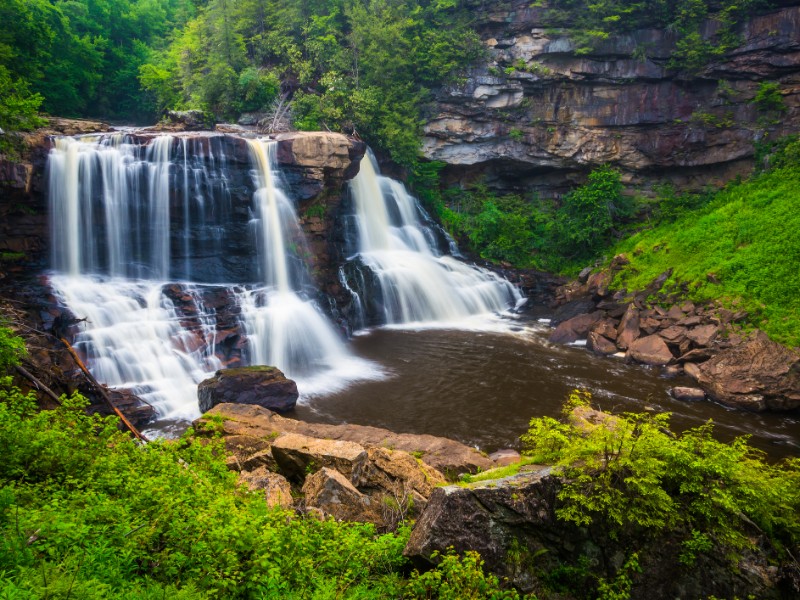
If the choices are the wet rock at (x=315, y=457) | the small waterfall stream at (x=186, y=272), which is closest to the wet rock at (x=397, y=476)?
the wet rock at (x=315, y=457)

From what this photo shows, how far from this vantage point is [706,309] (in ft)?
59.5

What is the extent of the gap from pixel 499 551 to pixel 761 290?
671 inches

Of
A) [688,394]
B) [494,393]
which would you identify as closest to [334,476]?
[494,393]

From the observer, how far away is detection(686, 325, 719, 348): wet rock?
16922 millimetres

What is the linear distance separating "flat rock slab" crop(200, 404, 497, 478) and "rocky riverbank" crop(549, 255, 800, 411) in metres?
8.88

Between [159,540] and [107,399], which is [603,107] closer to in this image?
[107,399]

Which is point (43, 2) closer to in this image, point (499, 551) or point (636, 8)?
point (636, 8)

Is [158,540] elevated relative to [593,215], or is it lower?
lower

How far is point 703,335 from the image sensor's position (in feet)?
56.4

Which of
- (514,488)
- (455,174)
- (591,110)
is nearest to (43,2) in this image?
(455,174)

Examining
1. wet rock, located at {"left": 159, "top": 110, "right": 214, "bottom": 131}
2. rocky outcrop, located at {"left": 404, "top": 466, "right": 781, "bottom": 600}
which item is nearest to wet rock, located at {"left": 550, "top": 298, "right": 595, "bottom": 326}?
rocky outcrop, located at {"left": 404, "top": 466, "right": 781, "bottom": 600}

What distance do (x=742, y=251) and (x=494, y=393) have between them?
12.3 meters

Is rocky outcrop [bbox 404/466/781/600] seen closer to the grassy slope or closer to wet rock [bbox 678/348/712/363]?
wet rock [bbox 678/348/712/363]

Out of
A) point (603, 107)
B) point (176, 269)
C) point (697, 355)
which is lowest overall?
point (697, 355)
